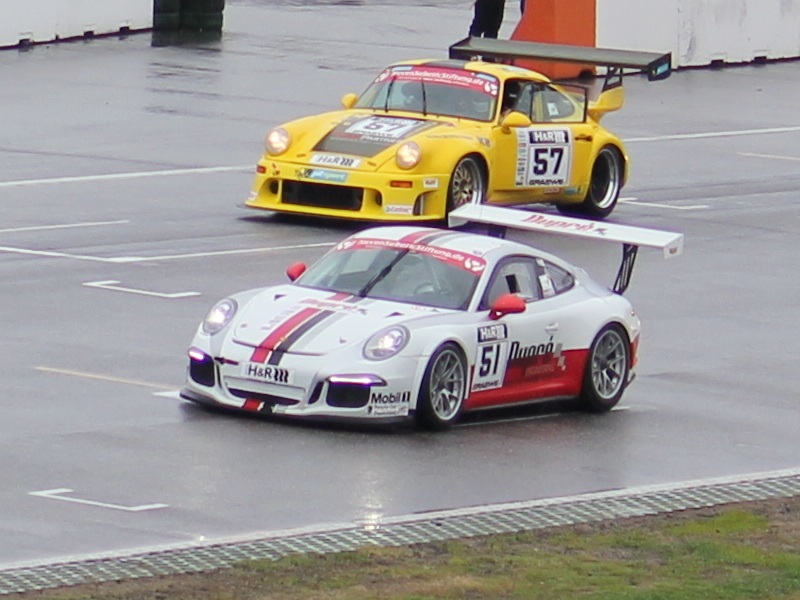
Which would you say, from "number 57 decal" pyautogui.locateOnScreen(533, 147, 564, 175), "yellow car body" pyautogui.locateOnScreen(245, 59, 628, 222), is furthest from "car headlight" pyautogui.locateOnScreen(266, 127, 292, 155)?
"number 57 decal" pyautogui.locateOnScreen(533, 147, 564, 175)

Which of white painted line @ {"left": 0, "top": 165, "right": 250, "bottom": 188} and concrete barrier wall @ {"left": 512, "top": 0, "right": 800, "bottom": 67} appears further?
concrete barrier wall @ {"left": 512, "top": 0, "right": 800, "bottom": 67}

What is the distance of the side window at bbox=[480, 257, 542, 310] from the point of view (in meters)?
13.7

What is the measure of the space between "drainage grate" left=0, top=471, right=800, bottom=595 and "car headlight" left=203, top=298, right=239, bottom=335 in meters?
2.69

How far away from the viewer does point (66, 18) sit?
33.5 metres

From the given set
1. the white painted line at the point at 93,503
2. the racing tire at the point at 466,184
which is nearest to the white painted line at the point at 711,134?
the racing tire at the point at 466,184

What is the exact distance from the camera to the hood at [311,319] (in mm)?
12844

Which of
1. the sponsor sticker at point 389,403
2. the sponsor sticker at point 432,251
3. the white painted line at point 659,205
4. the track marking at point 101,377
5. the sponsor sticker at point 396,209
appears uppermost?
the sponsor sticker at point 432,251

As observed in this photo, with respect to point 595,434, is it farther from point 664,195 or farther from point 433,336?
point 664,195

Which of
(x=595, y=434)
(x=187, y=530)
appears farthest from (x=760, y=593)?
(x=595, y=434)

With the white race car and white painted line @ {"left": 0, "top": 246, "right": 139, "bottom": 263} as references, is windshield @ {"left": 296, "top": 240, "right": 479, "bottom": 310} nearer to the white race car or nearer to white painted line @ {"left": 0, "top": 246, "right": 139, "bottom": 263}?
the white race car

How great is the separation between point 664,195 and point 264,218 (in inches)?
212

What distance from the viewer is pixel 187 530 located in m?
10.1

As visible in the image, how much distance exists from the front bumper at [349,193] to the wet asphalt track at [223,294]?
240mm

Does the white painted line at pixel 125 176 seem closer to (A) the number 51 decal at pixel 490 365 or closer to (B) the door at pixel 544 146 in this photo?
(B) the door at pixel 544 146
